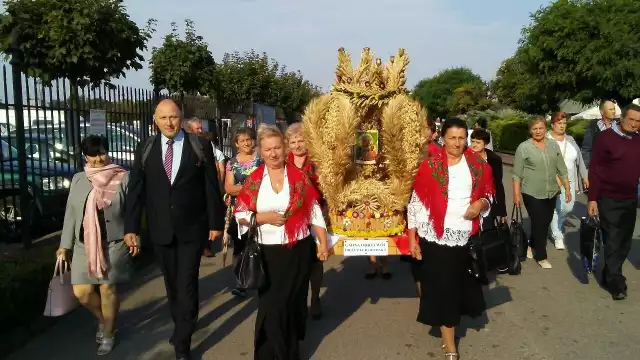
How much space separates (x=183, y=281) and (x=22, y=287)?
161cm

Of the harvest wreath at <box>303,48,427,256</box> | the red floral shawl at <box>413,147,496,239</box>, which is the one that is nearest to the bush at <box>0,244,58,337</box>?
the harvest wreath at <box>303,48,427,256</box>

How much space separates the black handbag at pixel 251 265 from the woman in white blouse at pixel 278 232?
7 cm

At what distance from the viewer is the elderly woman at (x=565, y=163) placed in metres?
7.60

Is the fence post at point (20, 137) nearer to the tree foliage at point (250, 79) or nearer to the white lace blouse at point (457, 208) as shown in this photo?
the white lace blouse at point (457, 208)

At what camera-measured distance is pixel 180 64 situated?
42.4 ft

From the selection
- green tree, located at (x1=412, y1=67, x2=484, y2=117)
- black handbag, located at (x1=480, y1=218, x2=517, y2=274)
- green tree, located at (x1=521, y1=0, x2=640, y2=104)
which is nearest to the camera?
black handbag, located at (x1=480, y1=218, x2=517, y2=274)

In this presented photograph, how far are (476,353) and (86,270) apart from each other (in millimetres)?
3060

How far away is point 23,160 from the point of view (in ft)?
19.7

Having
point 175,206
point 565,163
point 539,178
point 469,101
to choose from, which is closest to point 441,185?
point 175,206

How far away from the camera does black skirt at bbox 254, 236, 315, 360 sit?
396cm

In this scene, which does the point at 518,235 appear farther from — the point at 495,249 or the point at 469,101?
the point at 469,101

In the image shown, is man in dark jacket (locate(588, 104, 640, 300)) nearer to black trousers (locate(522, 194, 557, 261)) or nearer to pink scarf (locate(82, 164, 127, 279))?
black trousers (locate(522, 194, 557, 261))

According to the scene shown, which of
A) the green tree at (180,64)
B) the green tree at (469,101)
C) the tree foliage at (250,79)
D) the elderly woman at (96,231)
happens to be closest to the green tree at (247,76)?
the tree foliage at (250,79)

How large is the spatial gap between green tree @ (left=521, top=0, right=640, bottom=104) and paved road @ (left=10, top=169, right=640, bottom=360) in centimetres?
1957
